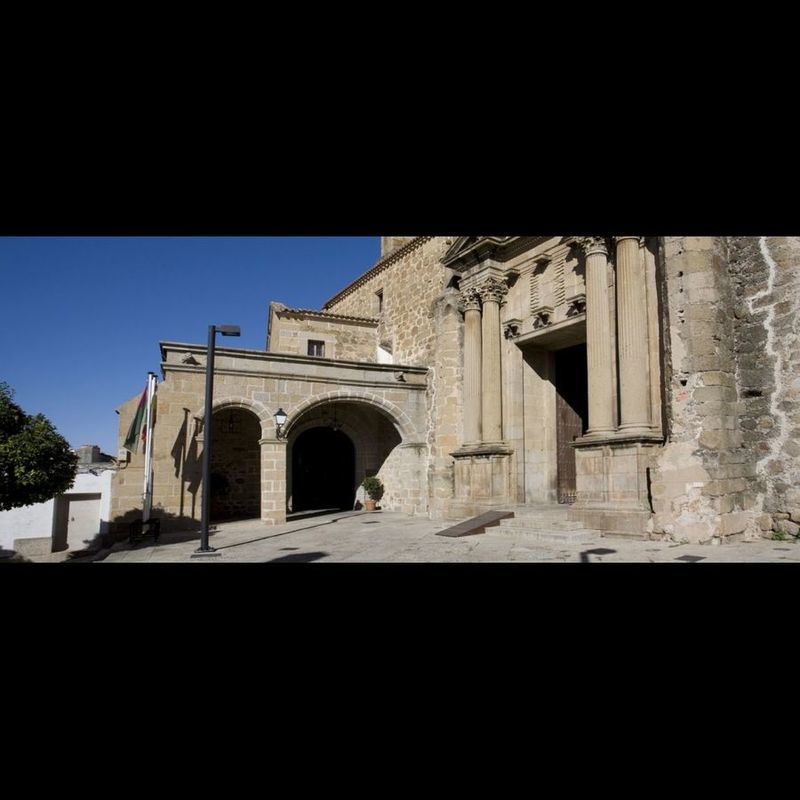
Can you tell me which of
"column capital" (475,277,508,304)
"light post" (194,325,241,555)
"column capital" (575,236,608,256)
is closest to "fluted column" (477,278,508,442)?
"column capital" (475,277,508,304)

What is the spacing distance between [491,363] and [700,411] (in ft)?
16.0

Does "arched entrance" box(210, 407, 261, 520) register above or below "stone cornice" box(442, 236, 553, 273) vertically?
below

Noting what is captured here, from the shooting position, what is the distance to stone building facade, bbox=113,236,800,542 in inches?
309

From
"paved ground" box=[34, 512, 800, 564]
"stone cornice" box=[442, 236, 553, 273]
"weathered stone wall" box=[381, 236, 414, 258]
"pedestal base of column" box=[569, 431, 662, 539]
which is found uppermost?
"weathered stone wall" box=[381, 236, 414, 258]

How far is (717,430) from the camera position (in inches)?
303

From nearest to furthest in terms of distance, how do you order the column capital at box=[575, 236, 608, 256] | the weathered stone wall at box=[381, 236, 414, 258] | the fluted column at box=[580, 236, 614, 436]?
1. the fluted column at box=[580, 236, 614, 436]
2. the column capital at box=[575, 236, 608, 256]
3. the weathered stone wall at box=[381, 236, 414, 258]

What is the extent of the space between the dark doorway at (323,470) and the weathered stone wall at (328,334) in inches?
130

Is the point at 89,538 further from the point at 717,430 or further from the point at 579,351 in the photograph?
the point at 717,430

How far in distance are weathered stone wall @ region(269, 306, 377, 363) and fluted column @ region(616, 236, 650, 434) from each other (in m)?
11.0

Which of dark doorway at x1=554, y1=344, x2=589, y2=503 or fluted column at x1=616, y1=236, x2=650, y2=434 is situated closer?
fluted column at x1=616, y1=236, x2=650, y2=434

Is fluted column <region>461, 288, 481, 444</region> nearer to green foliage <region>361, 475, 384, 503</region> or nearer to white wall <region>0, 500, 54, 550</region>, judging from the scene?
green foliage <region>361, 475, 384, 503</region>
